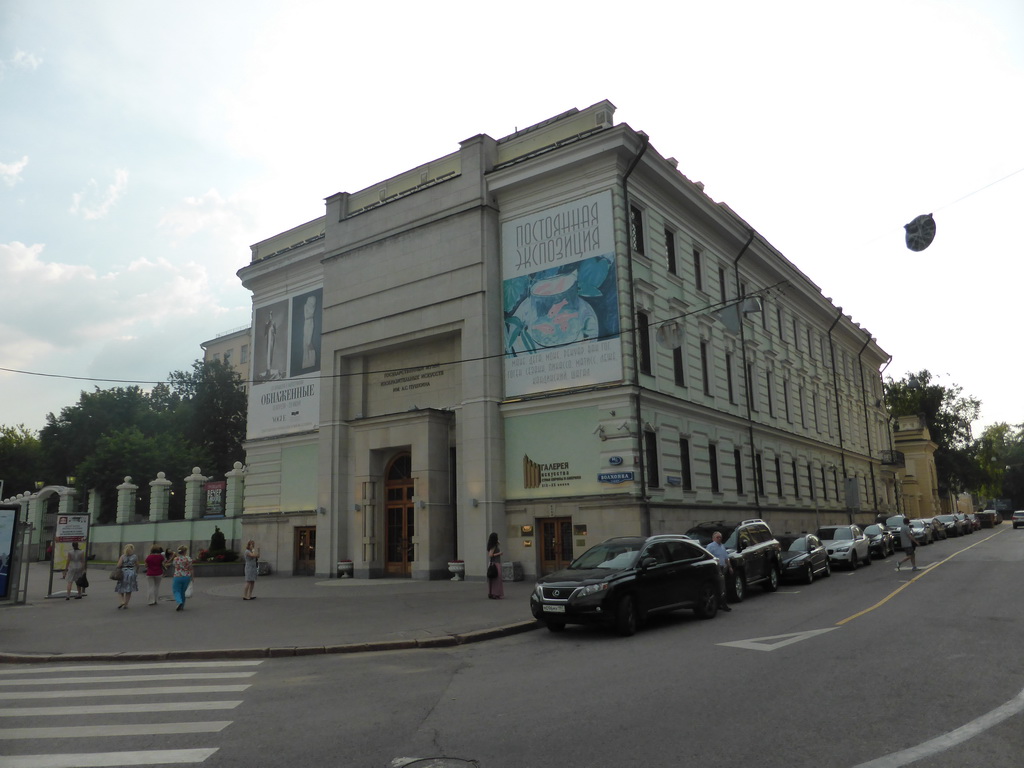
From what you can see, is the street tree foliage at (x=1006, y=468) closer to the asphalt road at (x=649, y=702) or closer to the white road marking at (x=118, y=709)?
the asphalt road at (x=649, y=702)

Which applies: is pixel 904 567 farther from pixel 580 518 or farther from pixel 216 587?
pixel 216 587

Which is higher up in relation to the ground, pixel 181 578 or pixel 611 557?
pixel 611 557

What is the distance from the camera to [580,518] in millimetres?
23938

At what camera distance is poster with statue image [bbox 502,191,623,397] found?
24.5 m

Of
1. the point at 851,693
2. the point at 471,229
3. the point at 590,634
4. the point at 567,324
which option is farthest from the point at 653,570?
the point at 471,229

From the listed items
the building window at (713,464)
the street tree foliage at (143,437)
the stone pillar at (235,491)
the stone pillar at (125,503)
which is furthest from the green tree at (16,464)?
the building window at (713,464)

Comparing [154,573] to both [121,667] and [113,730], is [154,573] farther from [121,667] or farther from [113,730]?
[113,730]

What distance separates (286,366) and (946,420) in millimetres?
70549

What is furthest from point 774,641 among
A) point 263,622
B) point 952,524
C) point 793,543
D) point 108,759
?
point 952,524

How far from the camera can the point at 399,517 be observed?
1141 inches

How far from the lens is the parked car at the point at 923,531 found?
4131 cm

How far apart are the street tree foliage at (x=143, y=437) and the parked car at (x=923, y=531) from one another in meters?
51.7

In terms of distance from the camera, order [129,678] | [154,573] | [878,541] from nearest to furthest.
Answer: [129,678]
[154,573]
[878,541]

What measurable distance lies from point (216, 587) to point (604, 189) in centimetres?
1920
